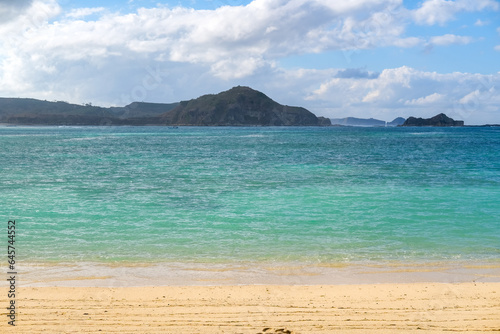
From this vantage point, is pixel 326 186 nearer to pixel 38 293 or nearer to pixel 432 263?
pixel 432 263

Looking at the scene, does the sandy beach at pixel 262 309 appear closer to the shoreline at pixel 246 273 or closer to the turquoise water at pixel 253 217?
the shoreline at pixel 246 273

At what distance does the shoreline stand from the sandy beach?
0.61 m

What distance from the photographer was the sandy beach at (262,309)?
773cm

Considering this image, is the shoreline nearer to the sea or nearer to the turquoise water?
the sea

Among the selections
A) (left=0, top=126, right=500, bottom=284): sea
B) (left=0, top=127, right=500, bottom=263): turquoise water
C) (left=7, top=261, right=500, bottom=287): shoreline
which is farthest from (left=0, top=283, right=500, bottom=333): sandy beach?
(left=0, top=127, right=500, bottom=263): turquoise water

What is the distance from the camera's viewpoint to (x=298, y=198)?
22781mm

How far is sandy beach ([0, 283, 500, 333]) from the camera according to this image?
305 inches

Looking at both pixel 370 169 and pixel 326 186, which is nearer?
pixel 326 186

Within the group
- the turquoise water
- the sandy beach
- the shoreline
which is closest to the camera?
the sandy beach

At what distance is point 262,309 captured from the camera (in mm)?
8516

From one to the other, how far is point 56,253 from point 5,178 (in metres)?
22.1

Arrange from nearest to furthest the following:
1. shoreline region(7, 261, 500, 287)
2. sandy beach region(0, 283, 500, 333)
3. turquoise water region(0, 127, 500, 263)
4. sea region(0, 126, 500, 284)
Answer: sandy beach region(0, 283, 500, 333) → shoreline region(7, 261, 500, 287) → sea region(0, 126, 500, 284) → turquoise water region(0, 127, 500, 263)

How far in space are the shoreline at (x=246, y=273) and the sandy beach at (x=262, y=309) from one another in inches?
24.0

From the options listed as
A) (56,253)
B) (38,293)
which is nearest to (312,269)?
(38,293)
